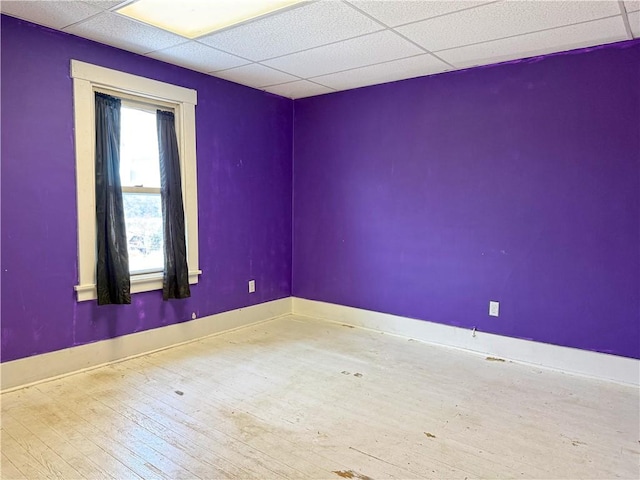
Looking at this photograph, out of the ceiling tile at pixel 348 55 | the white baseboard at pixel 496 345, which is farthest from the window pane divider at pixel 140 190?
the white baseboard at pixel 496 345

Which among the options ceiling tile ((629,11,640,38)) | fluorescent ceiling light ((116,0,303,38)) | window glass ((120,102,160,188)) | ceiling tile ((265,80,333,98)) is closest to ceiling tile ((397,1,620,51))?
ceiling tile ((629,11,640,38))

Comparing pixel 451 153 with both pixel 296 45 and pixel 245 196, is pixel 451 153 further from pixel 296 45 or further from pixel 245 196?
pixel 245 196

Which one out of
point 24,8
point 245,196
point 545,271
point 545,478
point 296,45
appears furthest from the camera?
point 245,196

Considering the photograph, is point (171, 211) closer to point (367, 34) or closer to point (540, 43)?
point (367, 34)

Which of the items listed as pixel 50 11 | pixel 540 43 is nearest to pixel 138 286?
pixel 50 11

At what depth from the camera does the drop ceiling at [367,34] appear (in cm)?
255

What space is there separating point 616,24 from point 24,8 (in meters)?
3.63

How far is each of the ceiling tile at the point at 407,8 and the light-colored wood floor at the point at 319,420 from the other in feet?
7.81

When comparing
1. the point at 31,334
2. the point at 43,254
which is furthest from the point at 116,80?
the point at 31,334

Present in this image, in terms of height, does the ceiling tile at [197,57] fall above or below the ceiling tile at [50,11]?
above

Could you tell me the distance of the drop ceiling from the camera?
255cm

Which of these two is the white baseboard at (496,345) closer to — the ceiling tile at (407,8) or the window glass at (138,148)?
the window glass at (138,148)

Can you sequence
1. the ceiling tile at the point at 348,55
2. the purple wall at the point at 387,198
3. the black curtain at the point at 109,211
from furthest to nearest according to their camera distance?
the black curtain at the point at 109,211 → the ceiling tile at the point at 348,55 → the purple wall at the point at 387,198

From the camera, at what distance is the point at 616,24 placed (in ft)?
9.06
